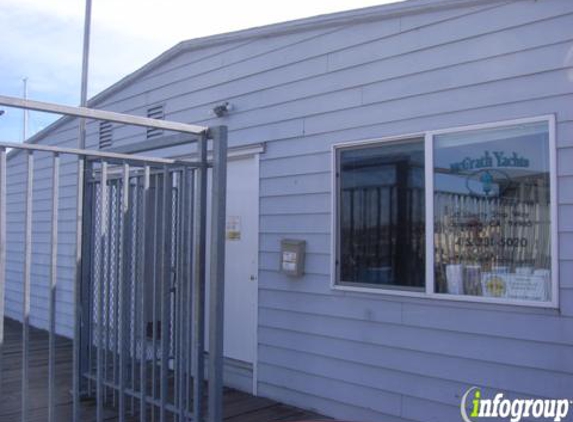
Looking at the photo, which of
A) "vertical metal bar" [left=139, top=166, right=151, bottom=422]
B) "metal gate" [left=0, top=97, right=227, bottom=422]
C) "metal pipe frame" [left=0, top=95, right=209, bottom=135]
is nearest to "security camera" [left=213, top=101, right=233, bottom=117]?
"metal gate" [left=0, top=97, right=227, bottom=422]

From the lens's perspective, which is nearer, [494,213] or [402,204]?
[494,213]

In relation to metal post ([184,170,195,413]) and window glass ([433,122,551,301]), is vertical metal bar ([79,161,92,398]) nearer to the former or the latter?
metal post ([184,170,195,413])

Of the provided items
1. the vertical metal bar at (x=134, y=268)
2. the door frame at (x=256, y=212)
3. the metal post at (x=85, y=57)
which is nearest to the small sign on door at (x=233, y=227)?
the door frame at (x=256, y=212)

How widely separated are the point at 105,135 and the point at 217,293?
5.30 metres

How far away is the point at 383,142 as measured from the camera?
16.3 feet

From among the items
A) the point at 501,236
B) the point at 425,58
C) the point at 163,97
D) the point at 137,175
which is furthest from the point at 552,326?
the point at 163,97

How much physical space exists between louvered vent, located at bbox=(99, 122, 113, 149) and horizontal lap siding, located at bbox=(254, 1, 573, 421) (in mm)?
2871

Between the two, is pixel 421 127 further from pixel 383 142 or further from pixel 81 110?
pixel 81 110

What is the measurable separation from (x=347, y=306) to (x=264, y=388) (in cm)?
133

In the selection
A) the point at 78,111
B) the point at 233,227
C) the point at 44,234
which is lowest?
the point at 44,234

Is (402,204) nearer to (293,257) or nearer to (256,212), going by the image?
(293,257)

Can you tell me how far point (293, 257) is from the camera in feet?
18.0

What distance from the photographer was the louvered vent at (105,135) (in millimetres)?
8359

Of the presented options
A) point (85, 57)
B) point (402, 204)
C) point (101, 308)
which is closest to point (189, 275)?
point (101, 308)
